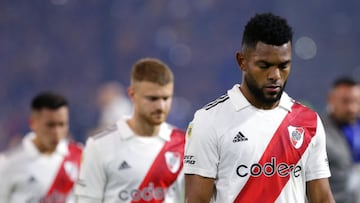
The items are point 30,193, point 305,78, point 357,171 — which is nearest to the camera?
point 30,193

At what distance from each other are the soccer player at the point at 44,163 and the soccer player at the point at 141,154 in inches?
49.5

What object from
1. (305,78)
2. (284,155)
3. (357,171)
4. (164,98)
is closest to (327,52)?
(305,78)

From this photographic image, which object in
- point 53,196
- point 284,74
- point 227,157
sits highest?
point 284,74

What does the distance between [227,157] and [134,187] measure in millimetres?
1546

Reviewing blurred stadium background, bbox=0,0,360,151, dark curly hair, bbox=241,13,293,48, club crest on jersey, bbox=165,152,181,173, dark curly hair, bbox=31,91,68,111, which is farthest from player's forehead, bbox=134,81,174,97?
blurred stadium background, bbox=0,0,360,151

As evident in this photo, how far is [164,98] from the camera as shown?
5781 mm

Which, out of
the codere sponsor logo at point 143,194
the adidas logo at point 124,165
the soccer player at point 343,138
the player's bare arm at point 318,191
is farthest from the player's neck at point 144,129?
the soccer player at point 343,138

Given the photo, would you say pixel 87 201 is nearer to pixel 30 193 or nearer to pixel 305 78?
pixel 30 193

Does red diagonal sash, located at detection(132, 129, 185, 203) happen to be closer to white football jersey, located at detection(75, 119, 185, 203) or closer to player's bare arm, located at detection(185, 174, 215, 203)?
white football jersey, located at detection(75, 119, 185, 203)

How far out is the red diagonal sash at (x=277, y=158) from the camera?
420cm

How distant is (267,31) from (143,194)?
1.83m

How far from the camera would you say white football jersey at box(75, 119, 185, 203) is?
18.5 feet

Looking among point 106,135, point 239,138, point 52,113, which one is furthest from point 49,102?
point 239,138

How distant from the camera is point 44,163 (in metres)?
7.23
